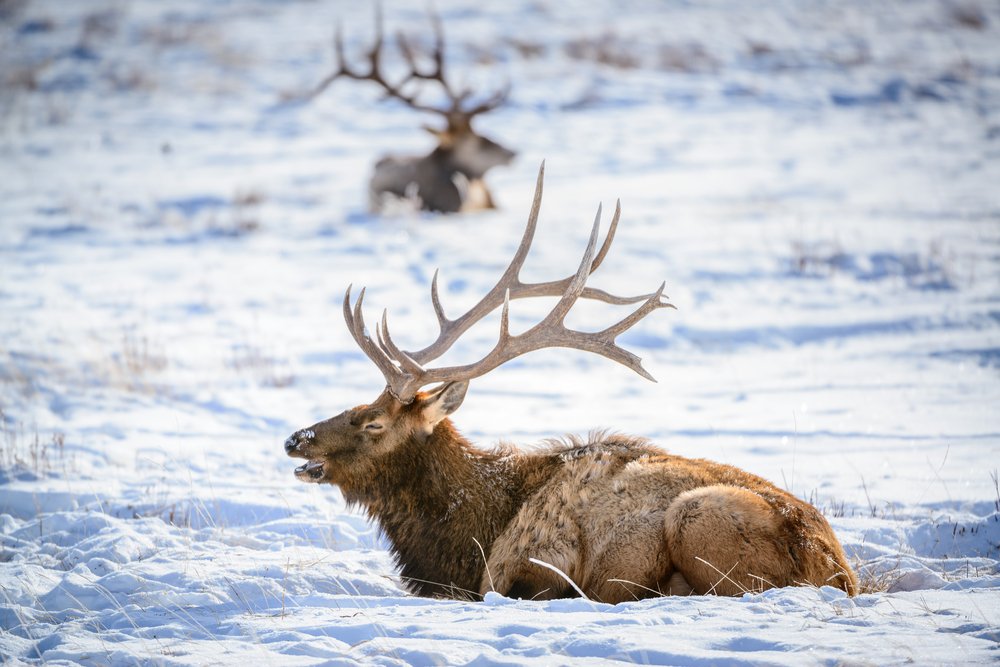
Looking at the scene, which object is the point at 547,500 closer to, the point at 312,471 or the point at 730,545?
the point at 730,545

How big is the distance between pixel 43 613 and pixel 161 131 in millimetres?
19609

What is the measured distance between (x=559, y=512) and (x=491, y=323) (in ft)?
22.7

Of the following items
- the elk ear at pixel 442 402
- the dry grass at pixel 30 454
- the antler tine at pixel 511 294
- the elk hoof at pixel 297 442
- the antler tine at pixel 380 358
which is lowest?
the dry grass at pixel 30 454

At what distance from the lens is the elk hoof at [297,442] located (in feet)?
17.9

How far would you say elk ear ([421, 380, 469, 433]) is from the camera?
541cm

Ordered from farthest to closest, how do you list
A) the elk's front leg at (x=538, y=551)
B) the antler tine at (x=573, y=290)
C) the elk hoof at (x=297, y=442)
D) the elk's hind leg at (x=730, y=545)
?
1. the elk hoof at (x=297, y=442)
2. the antler tine at (x=573, y=290)
3. the elk's front leg at (x=538, y=551)
4. the elk's hind leg at (x=730, y=545)

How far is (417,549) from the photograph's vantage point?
5.34 meters

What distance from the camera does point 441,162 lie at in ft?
58.2

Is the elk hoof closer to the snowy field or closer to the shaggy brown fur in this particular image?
the shaggy brown fur

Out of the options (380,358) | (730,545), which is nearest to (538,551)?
(730,545)

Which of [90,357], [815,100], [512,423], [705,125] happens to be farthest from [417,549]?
[815,100]

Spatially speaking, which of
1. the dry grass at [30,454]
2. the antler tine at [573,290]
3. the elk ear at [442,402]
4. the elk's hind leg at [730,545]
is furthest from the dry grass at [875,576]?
the dry grass at [30,454]

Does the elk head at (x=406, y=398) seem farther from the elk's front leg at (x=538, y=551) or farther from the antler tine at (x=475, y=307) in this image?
the elk's front leg at (x=538, y=551)

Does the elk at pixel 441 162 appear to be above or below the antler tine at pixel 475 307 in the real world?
above
